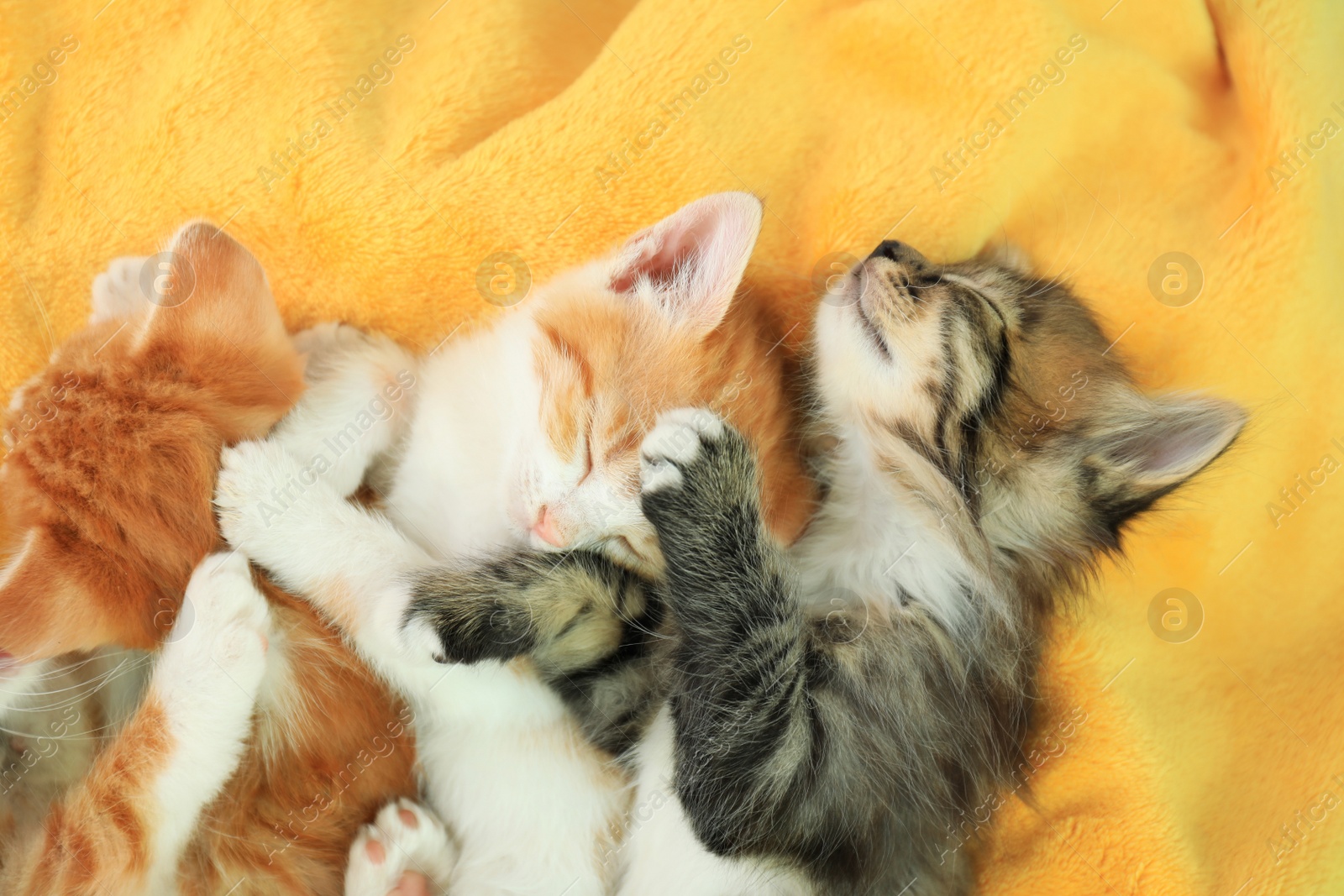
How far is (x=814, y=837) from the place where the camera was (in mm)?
1313

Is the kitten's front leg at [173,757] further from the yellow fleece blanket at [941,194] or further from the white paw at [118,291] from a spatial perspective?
the yellow fleece blanket at [941,194]

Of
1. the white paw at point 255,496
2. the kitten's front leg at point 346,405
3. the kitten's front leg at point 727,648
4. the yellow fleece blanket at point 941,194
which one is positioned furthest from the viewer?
the yellow fleece blanket at point 941,194

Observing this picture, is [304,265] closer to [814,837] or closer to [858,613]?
[858,613]

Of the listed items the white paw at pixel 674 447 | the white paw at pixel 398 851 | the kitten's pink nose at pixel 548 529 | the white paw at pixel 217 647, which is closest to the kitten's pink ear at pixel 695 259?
the white paw at pixel 674 447

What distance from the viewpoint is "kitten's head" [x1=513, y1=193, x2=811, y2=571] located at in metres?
1.44

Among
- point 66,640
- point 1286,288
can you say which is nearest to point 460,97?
point 66,640

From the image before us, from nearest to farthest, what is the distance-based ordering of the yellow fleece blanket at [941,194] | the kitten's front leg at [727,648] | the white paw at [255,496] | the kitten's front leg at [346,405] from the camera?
the kitten's front leg at [727,648], the white paw at [255,496], the kitten's front leg at [346,405], the yellow fleece blanket at [941,194]

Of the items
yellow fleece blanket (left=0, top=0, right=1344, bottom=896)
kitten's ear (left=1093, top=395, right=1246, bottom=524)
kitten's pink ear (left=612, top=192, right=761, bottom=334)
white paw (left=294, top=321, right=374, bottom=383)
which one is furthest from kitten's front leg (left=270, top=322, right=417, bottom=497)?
kitten's ear (left=1093, top=395, right=1246, bottom=524)

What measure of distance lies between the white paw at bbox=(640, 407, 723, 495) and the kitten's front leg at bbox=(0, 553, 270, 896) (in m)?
0.60

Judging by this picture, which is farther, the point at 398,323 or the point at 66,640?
the point at 398,323

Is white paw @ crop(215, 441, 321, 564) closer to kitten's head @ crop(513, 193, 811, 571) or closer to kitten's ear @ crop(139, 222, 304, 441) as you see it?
kitten's ear @ crop(139, 222, 304, 441)

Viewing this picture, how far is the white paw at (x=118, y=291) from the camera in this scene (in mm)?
1575

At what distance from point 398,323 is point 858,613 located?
104 centimetres

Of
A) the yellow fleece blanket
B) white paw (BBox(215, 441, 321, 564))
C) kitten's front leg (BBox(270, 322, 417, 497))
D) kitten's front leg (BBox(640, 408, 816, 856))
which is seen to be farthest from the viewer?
the yellow fleece blanket
